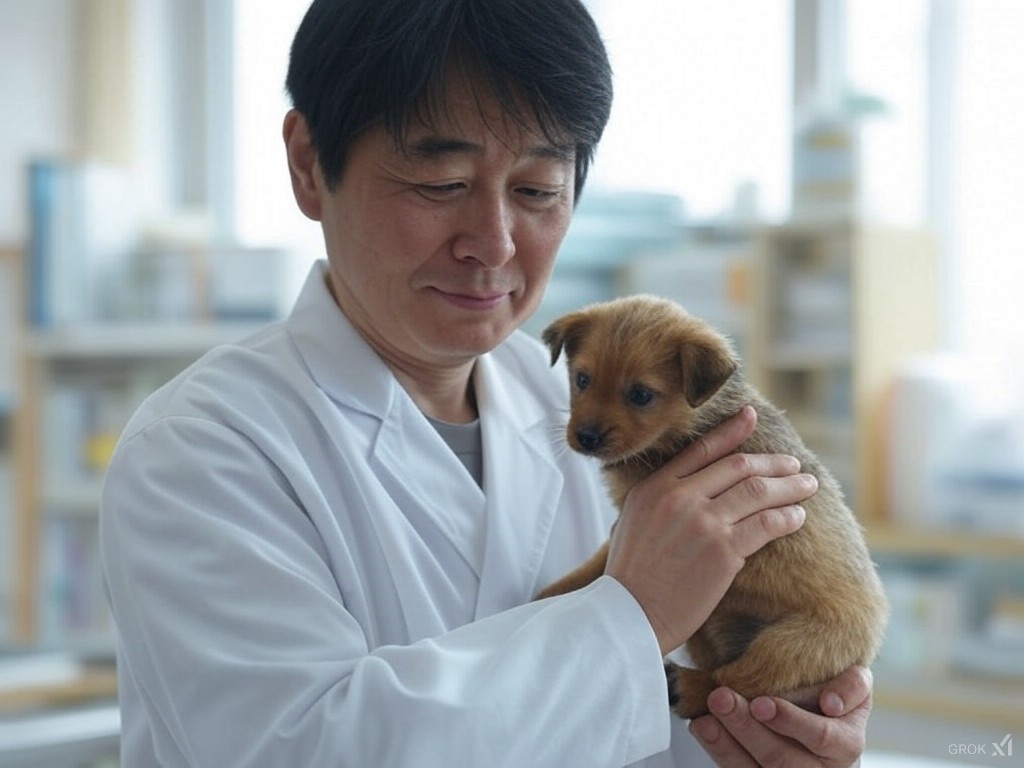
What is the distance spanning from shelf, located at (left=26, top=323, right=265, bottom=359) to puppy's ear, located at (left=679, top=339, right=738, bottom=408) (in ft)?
8.32

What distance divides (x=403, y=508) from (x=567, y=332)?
0.30 metres

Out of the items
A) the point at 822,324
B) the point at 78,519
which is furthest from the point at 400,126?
the point at 78,519

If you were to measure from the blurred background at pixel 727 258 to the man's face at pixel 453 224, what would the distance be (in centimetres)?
111

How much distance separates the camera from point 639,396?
1311mm

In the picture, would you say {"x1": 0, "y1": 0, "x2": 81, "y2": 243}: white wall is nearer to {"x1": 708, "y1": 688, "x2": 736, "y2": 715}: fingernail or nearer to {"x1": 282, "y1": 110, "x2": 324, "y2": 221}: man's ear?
{"x1": 282, "y1": 110, "x2": 324, "y2": 221}: man's ear

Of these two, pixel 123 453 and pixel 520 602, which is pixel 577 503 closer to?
pixel 520 602

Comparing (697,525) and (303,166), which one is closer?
(697,525)

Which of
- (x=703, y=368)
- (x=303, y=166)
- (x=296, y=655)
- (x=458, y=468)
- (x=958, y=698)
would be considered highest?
(x=303, y=166)

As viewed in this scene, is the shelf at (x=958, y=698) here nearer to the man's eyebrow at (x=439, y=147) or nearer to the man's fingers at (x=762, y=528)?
the man's fingers at (x=762, y=528)

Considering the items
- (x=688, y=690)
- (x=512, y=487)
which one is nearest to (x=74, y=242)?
(x=512, y=487)

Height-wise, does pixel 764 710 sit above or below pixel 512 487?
below

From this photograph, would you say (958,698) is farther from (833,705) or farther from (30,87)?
(30,87)

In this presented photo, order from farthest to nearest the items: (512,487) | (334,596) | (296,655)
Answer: (512,487), (334,596), (296,655)

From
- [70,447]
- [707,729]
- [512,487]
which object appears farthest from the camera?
[70,447]
